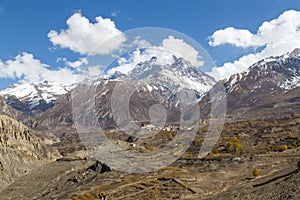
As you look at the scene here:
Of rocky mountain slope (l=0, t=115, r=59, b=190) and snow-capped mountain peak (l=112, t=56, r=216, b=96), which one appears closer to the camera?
snow-capped mountain peak (l=112, t=56, r=216, b=96)

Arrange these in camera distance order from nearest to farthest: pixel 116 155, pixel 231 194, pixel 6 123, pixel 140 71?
pixel 231 194 → pixel 140 71 → pixel 116 155 → pixel 6 123

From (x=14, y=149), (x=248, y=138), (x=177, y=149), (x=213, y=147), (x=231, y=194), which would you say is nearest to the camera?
(x=231, y=194)

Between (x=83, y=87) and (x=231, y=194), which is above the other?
(x=83, y=87)

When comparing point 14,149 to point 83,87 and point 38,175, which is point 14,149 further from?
point 83,87

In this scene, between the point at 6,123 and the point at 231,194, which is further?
the point at 6,123

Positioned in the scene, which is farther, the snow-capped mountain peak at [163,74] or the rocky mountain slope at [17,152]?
the rocky mountain slope at [17,152]

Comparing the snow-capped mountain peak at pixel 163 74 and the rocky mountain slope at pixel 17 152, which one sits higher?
the snow-capped mountain peak at pixel 163 74

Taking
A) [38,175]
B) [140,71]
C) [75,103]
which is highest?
[140,71]

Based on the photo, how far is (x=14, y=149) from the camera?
139 m

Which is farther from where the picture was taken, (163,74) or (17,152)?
(17,152)

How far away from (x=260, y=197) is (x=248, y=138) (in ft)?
298

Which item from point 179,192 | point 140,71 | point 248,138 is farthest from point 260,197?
point 248,138

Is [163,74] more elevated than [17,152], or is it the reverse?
[163,74]

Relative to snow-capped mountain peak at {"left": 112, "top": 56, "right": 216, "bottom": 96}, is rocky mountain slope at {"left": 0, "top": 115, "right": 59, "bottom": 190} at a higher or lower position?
lower
